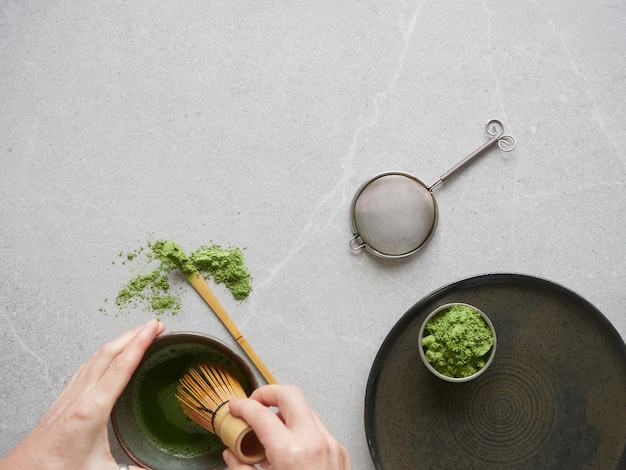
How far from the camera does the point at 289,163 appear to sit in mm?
1180

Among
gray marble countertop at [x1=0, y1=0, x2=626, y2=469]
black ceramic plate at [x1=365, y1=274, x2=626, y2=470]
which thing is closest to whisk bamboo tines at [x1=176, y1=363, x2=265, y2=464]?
gray marble countertop at [x1=0, y1=0, x2=626, y2=469]

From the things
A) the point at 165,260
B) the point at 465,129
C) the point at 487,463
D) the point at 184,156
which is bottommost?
the point at 487,463

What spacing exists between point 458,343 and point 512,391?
0.17m

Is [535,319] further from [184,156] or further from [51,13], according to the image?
[51,13]

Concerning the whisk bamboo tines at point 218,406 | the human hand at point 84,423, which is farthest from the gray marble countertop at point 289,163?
the human hand at point 84,423

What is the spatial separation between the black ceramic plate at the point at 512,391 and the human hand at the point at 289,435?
305mm

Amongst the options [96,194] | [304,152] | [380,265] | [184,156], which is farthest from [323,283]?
[96,194]

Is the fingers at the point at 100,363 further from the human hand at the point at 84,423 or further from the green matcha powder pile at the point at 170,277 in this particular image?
the green matcha powder pile at the point at 170,277

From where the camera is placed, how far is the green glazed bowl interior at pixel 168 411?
40.7 inches

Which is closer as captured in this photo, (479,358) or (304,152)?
(479,358)

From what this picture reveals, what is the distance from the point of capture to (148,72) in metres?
1.18

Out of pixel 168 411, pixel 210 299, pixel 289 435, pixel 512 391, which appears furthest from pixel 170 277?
pixel 512 391

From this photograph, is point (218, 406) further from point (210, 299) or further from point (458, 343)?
point (458, 343)

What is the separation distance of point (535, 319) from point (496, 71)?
51 cm
